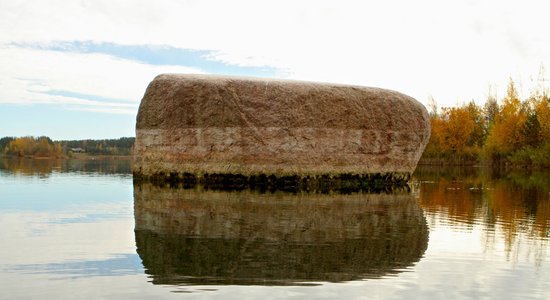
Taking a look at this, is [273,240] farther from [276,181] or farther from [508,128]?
[508,128]

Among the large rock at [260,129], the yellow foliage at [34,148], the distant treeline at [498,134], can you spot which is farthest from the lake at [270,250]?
the yellow foliage at [34,148]

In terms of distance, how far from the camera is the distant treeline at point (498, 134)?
5750 centimetres

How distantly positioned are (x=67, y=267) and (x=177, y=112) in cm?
1917

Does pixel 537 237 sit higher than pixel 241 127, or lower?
lower

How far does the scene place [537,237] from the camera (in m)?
11.1

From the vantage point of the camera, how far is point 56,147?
9994 centimetres

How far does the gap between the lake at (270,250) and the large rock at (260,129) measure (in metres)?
8.96

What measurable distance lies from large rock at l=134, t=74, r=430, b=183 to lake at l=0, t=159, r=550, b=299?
896 centimetres

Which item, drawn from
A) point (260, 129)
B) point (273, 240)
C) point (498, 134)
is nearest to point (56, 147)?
point (498, 134)

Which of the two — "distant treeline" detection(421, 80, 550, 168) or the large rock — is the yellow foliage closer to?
"distant treeline" detection(421, 80, 550, 168)

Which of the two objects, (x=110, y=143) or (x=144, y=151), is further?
(x=110, y=143)

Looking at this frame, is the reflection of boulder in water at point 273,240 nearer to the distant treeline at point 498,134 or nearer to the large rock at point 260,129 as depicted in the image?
the large rock at point 260,129

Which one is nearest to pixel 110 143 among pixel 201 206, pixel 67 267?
pixel 201 206

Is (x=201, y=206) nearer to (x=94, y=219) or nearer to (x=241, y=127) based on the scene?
(x=94, y=219)
